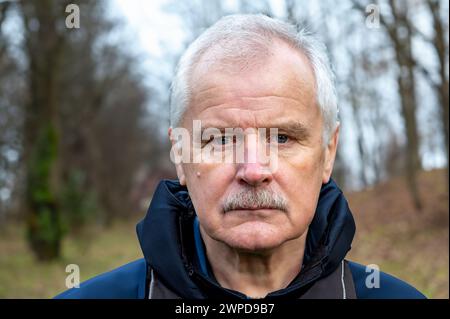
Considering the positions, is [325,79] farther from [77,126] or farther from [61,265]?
[77,126]

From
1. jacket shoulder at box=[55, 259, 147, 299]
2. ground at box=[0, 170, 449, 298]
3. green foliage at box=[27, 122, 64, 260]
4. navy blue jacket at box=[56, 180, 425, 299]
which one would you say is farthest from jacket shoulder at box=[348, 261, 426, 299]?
green foliage at box=[27, 122, 64, 260]

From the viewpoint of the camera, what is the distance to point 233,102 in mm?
2264

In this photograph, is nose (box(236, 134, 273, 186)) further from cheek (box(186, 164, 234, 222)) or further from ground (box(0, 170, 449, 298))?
ground (box(0, 170, 449, 298))

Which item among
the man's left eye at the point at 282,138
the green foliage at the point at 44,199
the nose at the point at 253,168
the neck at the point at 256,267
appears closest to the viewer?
the nose at the point at 253,168

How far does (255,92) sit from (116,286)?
89 cm

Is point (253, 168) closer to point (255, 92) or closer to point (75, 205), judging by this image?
point (255, 92)

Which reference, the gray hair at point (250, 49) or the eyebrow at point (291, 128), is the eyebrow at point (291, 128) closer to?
the eyebrow at point (291, 128)

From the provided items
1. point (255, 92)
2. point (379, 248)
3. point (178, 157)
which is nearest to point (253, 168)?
point (255, 92)

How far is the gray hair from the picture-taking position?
2324 millimetres

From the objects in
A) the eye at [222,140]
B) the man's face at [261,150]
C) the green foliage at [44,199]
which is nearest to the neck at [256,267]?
the man's face at [261,150]

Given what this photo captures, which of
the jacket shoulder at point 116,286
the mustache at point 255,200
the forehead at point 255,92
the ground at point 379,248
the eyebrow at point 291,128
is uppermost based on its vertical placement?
the forehead at point 255,92

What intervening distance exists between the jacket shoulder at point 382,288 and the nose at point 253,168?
1.81ft

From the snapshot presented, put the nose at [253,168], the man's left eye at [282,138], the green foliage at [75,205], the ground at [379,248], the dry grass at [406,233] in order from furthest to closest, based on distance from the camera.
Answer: the green foliage at [75,205] → the ground at [379,248] → the dry grass at [406,233] → the man's left eye at [282,138] → the nose at [253,168]

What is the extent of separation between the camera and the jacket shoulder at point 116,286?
2354mm
